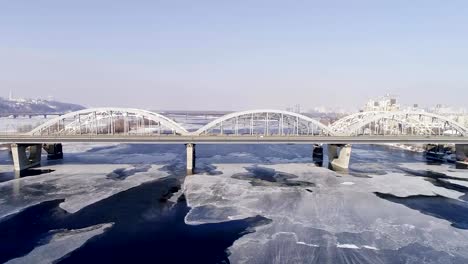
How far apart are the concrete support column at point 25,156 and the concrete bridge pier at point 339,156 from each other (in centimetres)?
3379

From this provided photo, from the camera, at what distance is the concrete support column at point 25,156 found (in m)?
35.5

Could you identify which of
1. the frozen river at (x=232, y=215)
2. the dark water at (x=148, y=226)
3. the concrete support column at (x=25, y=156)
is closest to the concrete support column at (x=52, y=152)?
the concrete support column at (x=25, y=156)

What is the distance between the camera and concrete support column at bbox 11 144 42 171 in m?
35.5

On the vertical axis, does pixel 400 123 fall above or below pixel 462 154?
above

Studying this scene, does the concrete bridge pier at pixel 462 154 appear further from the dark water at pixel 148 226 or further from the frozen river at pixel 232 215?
the dark water at pixel 148 226

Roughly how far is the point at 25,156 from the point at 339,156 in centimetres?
3490

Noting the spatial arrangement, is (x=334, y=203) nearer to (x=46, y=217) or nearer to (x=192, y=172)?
(x=192, y=172)

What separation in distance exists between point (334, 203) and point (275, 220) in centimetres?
608

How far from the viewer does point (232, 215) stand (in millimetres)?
21828

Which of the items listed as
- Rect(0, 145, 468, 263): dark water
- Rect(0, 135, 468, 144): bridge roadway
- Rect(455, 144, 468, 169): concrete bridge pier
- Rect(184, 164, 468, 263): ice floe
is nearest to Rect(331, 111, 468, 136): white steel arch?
Rect(455, 144, 468, 169): concrete bridge pier

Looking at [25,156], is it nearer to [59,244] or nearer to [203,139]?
[203,139]

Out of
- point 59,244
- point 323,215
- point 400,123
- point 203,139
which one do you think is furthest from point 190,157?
point 400,123

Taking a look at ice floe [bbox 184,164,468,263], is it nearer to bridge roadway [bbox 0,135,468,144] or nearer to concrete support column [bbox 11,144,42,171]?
bridge roadway [bbox 0,135,468,144]

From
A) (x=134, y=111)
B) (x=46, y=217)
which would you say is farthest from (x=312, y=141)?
(x=46, y=217)
